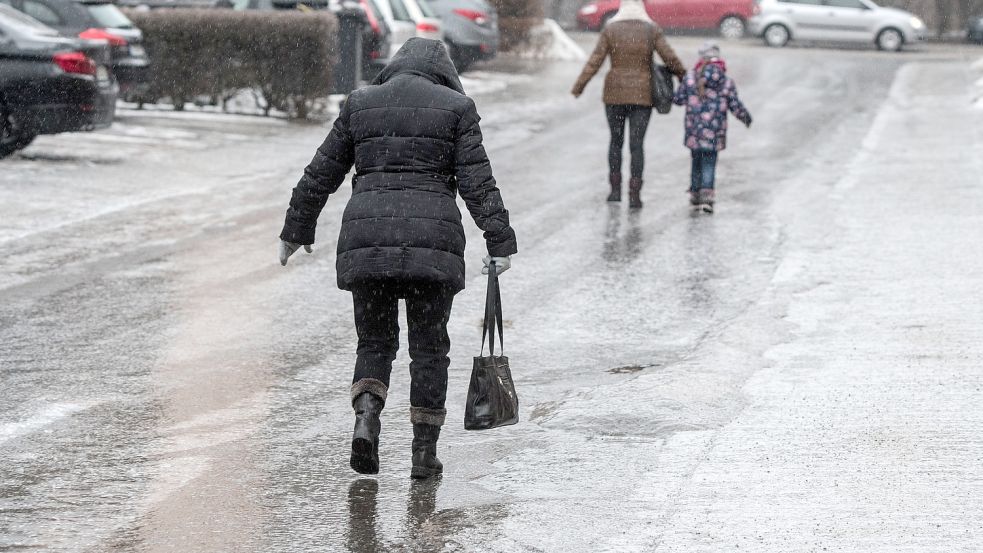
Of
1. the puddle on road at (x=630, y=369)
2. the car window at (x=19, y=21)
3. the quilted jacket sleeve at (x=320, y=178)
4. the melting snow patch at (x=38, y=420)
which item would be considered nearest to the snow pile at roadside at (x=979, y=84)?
the car window at (x=19, y=21)

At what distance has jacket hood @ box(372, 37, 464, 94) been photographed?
5645mm

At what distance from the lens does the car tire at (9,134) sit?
1503 centimetres

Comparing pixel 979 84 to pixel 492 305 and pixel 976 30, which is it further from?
pixel 492 305

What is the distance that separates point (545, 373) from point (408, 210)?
2.31 metres

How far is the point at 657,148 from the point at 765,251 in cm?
693

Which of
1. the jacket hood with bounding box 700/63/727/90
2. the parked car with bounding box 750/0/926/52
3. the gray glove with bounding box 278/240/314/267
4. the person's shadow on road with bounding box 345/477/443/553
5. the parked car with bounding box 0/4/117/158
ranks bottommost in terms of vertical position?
the parked car with bounding box 750/0/926/52

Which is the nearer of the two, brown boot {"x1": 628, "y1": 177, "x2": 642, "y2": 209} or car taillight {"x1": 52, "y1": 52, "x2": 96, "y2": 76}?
Answer: brown boot {"x1": 628, "y1": 177, "x2": 642, "y2": 209}

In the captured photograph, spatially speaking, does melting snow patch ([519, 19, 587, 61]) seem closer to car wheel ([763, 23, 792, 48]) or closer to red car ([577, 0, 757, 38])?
car wheel ([763, 23, 792, 48])

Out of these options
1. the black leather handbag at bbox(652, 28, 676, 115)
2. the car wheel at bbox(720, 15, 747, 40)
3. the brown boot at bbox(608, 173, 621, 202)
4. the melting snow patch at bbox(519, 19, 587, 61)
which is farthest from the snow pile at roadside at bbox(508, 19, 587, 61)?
the black leather handbag at bbox(652, 28, 676, 115)

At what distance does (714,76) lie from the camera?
1287cm

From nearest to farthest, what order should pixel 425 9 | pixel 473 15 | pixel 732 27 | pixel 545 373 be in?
pixel 545 373 < pixel 425 9 < pixel 473 15 < pixel 732 27

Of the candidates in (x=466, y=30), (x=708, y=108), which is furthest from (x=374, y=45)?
(x=708, y=108)

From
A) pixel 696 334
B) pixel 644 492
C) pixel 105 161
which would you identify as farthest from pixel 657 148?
pixel 644 492

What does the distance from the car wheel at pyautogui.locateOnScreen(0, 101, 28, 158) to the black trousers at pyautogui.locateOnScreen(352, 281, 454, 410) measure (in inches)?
405
